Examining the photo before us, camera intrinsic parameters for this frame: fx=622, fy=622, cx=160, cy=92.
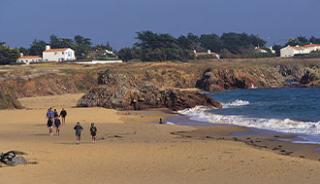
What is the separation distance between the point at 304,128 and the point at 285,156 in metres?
12.1

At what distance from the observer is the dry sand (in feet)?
53.2

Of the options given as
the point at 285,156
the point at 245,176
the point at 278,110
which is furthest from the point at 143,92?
the point at 245,176

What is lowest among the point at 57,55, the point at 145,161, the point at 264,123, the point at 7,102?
the point at 145,161

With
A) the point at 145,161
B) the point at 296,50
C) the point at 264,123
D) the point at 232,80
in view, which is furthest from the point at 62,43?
the point at 145,161

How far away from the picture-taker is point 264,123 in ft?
120

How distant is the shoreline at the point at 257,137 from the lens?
22.7 m

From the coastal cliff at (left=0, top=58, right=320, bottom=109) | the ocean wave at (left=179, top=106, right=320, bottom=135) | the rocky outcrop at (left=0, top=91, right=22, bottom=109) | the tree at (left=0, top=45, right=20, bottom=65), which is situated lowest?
the ocean wave at (left=179, top=106, right=320, bottom=135)

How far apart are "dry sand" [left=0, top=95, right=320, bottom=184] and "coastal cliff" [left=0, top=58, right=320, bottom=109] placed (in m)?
20.0

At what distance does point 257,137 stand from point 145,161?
10396 millimetres

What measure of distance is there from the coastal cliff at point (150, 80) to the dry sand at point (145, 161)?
2004 centimetres

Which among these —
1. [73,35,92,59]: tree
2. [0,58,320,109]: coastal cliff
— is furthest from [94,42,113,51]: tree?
[0,58,320,109]: coastal cliff

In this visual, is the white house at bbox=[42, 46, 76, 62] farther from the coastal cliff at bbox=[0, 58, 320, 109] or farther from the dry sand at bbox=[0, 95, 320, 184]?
the dry sand at bbox=[0, 95, 320, 184]

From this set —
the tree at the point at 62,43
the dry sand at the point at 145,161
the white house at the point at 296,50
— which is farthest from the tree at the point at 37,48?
the dry sand at the point at 145,161

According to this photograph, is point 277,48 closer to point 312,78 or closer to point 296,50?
point 296,50
